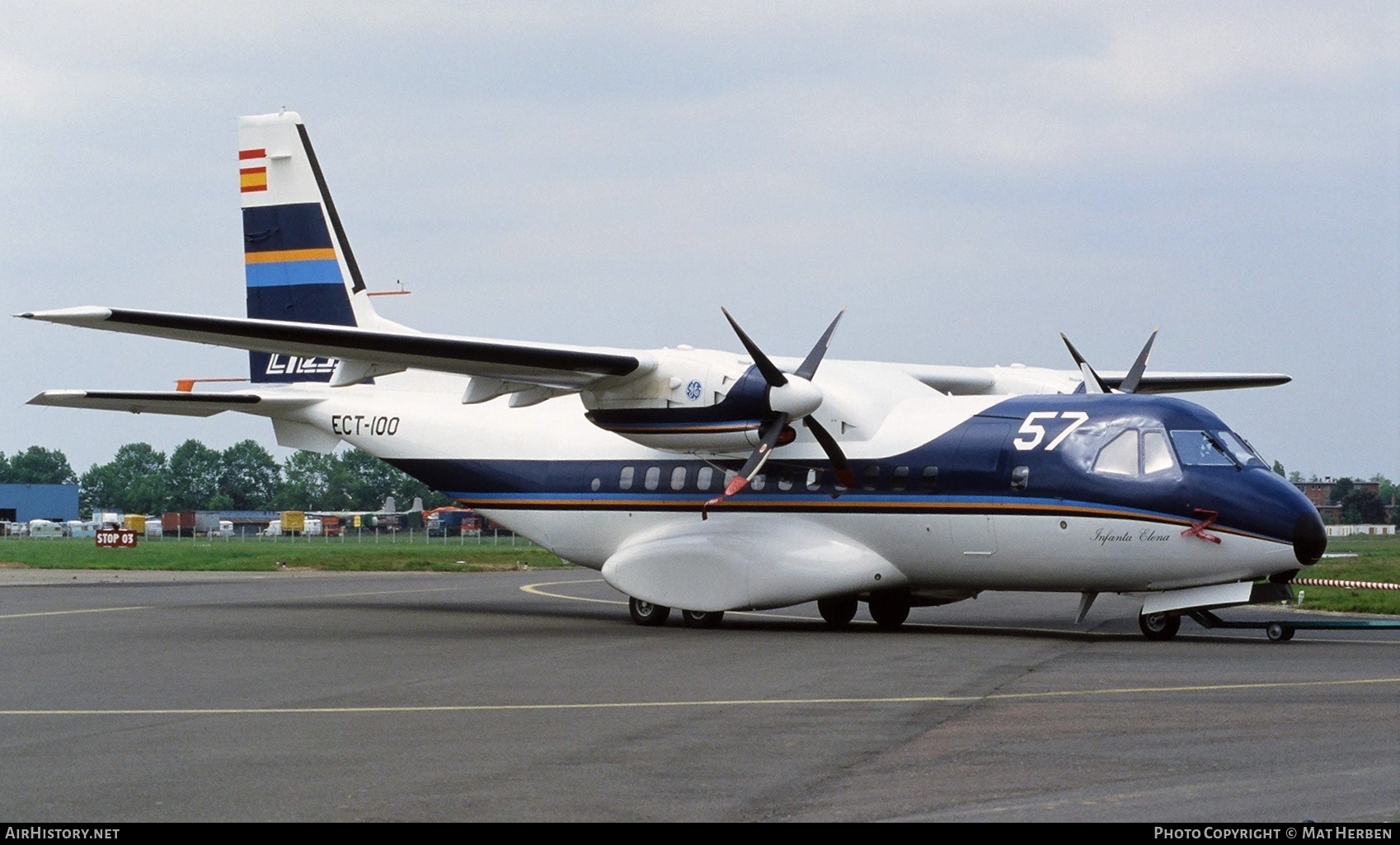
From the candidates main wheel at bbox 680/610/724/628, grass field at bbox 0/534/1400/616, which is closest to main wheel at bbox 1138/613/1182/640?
main wheel at bbox 680/610/724/628

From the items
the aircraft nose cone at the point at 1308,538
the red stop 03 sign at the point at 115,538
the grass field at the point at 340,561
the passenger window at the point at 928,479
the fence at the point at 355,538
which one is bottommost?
the fence at the point at 355,538

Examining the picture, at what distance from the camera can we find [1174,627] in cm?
1839

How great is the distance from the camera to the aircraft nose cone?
17016mm

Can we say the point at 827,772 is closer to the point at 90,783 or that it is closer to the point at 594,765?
the point at 594,765

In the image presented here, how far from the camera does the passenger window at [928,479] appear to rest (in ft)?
63.7

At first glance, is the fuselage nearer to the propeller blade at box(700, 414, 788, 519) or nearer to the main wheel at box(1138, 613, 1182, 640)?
the main wheel at box(1138, 613, 1182, 640)

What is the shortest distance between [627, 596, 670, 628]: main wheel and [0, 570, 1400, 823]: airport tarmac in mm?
342

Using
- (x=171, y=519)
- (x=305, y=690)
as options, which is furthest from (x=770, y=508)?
(x=171, y=519)

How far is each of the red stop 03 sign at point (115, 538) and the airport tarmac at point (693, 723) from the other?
36132 mm

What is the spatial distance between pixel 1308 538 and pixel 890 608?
19.7ft

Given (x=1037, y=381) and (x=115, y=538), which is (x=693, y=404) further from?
(x=115, y=538)

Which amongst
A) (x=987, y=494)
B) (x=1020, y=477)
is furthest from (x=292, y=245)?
(x=1020, y=477)

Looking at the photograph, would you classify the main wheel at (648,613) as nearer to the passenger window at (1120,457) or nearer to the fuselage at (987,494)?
the fuselage at (987,494)

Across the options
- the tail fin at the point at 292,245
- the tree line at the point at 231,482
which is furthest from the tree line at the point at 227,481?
the tail fin at the point at 292,245
